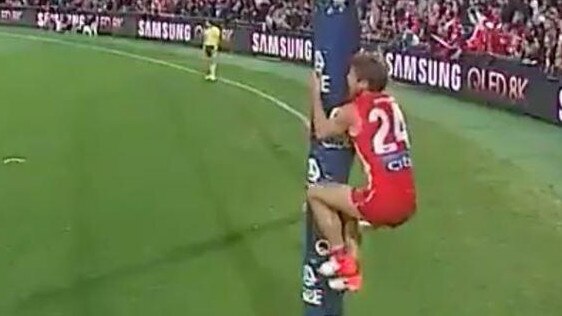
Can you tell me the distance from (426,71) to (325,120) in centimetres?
2622

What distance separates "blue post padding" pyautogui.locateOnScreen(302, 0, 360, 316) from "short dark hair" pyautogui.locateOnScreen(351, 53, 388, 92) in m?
0.07

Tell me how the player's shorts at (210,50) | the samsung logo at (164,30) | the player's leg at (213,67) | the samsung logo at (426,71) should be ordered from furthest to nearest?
the samsung logo at (164,30) < the player's shorts at (210,50) < the player's leg at (213,67) < the samsung logo at (426,71)

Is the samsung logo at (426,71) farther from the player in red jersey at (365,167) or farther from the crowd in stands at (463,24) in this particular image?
the player in red jersey at (365,167)

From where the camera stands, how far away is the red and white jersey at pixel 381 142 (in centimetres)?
792

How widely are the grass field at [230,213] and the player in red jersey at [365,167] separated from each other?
11.9 feet

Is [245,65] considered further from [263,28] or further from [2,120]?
[2,120]

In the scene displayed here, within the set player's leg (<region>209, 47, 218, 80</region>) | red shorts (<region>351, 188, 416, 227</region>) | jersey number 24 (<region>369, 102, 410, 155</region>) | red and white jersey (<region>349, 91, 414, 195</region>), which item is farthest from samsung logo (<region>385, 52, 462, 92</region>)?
jersey number 24 (<region>369, 102, 410, 155</region>)

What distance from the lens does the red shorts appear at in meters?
8.30

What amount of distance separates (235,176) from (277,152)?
8.77 ft

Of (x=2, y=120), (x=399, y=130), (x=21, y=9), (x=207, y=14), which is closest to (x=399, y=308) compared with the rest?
(x=399, y=130)

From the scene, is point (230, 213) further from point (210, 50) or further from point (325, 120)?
point (210, 50)

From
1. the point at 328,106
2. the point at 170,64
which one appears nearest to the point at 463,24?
the point at 170,64

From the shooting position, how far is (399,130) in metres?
8.22

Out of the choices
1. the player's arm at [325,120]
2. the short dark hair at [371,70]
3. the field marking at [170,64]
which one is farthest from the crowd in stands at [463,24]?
the player's arm at [325,120]
